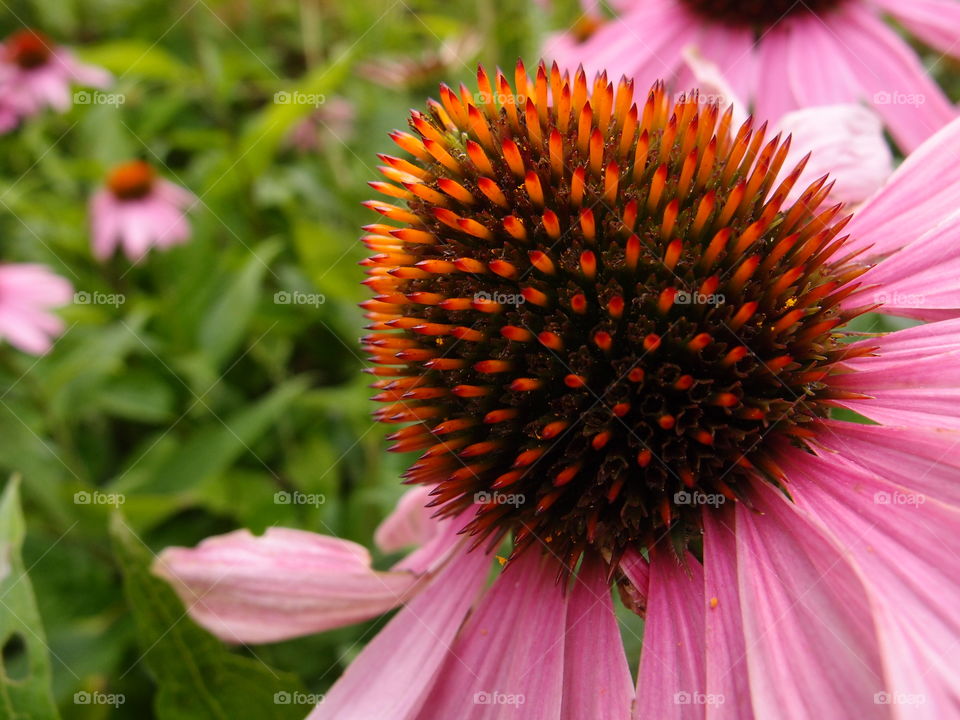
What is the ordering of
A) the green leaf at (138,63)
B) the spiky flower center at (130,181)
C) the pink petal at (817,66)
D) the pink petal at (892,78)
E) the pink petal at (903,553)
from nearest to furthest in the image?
1. the pink petal at (903,553)
2. the pink petal at (892,78)
3. the pink petal at (817,66)
4. the green leaf at (138,63)
5. the spiky flower center at (130,181)

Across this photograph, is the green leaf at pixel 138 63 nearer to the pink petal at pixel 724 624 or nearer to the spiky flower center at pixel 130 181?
the spiky flower center at pixel 130 181

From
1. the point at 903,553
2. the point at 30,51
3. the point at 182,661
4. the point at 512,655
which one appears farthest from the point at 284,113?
the point at 30,51

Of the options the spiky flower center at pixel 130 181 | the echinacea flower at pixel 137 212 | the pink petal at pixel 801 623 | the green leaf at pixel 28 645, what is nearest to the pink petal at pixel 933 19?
the pink petal at pixel 801 623

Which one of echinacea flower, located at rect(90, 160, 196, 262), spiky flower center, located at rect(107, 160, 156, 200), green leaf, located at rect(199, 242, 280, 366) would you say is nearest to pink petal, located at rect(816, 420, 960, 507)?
green leaf, located at rect(199, 242, 280, 366)

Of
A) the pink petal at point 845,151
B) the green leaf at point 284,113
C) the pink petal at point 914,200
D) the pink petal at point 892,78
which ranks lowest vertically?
the pink petal at point 914,200

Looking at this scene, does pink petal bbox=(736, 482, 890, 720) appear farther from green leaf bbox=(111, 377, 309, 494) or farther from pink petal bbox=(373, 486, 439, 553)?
green leaf bbox=(111, 377, 309, 494)

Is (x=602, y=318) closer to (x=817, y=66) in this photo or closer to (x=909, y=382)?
Result: (x=909, y=382)
